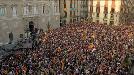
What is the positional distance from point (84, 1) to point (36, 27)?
2883cm

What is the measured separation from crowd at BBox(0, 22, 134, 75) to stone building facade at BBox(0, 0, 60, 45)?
5806 millimetres

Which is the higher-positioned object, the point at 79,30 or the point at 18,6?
the point at 18,6

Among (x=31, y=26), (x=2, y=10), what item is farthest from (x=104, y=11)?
(x=2, y=10)

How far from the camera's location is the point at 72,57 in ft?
115

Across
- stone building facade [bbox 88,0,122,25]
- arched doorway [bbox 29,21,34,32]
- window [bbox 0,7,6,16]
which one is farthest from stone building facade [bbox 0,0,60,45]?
stone building facade [bbox 88,0,122,25]

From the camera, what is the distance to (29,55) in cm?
3603

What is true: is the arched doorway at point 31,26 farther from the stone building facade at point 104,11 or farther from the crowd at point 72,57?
the stone building facade at point 104,11

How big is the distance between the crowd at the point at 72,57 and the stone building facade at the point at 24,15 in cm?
581

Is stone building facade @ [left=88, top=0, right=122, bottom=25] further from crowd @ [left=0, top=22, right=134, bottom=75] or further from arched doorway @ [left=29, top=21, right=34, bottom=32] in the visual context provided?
crowd @ [left=0, top=22, right=134, bottom=75]

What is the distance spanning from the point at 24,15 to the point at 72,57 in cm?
2308

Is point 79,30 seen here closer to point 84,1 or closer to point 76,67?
point 76,67

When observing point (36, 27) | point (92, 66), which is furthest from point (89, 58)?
point (36, 27)

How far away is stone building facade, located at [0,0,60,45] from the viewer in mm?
50375

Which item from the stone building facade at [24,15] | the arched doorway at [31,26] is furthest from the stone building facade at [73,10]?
the arched doorway at [31,26]
